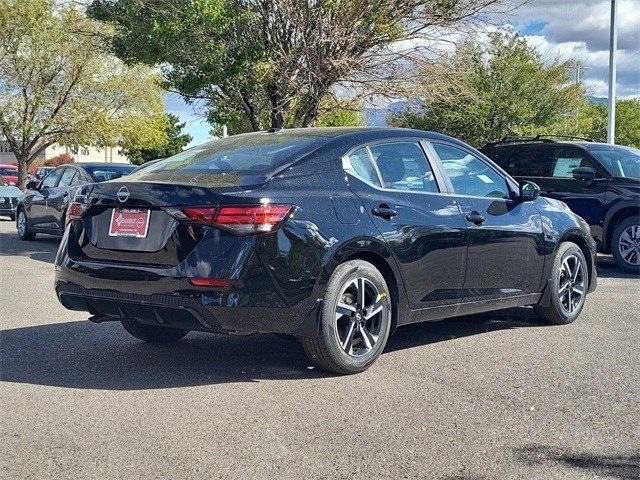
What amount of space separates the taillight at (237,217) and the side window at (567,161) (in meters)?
7.96

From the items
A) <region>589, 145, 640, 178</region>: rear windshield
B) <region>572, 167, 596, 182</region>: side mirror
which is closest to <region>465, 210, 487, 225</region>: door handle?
<region>572, 167, 596, 182</region>: side mirror

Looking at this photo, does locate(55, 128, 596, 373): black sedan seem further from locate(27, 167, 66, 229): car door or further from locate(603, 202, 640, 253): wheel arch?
locate(27, 167, 66, 229): car door

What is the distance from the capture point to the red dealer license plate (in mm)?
5562

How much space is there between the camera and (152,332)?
6738mm

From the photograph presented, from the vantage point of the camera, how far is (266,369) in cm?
602

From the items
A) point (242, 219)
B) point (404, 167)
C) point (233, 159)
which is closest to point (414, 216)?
point (404, 167)

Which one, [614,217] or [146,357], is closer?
[146,357]

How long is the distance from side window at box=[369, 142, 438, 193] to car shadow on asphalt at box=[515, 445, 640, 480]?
243cm

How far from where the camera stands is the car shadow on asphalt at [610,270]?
1172cm

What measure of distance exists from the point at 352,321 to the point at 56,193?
10.8 m

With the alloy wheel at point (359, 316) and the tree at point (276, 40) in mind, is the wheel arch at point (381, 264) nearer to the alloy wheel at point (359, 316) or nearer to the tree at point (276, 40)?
the alloy wheel at point (359, 316)

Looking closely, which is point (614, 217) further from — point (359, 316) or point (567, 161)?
point (359, 316)

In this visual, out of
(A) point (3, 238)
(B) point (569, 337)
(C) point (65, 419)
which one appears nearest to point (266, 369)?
(C) point (65, 419)

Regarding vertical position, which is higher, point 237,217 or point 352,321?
point 237,217
